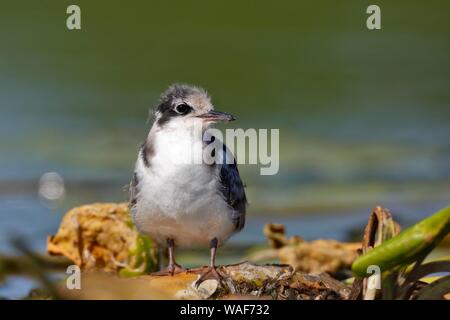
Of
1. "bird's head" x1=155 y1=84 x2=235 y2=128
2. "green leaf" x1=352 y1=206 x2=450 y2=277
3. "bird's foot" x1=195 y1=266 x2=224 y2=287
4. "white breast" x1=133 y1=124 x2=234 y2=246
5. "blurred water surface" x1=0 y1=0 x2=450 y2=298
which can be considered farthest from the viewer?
"blurred water surface" x1=0 y1=0 x2=450 y2=298

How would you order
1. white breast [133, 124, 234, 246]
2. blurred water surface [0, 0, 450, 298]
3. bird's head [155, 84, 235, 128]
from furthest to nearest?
blurred water surface [0, 0, 450, 298], bird's head [155, 84, 235, 128], white breast [133, 124, 234, 246]

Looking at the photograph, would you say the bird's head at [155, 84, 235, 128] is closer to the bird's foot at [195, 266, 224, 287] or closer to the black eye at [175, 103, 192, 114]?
the black eye at [175, 103, 192, 114]

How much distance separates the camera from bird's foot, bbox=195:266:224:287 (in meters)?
6.89

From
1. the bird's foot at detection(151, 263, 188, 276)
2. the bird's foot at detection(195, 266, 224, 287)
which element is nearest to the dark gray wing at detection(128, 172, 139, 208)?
the bird's foot at detection(151, 263, 188, 276)

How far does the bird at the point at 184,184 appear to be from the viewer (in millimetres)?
7246

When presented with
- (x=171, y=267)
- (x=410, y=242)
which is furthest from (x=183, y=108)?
(x=410, y=242)

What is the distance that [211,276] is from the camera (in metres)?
6.93

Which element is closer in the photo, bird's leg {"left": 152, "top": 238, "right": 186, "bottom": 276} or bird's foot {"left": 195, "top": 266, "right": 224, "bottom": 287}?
bird's foot {"left": 195, "top": 266, "right": 224, "bottom": 287}

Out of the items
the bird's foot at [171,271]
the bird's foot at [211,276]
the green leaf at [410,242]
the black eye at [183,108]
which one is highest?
the black eye at [183,108]

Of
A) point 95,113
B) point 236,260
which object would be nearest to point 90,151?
point 95,113

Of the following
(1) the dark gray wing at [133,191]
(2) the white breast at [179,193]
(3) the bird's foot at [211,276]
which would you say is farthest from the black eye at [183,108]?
(3) the bird's foot at [211,276]

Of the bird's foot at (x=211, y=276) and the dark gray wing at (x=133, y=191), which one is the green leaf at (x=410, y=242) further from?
the dark gray wing at (x=133, y=191)

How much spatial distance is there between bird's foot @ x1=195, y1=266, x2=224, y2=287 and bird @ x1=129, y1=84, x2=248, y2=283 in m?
0.01

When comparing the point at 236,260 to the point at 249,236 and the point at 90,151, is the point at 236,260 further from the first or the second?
the point at 90,151
